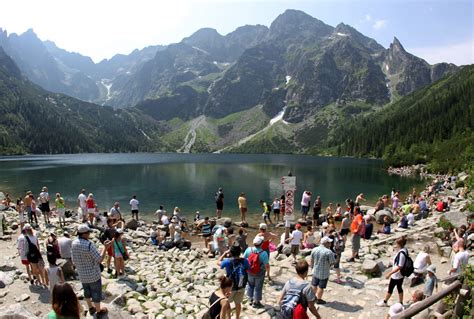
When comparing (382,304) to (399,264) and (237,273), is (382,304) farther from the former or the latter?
(237,273)

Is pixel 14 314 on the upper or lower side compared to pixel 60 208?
upper

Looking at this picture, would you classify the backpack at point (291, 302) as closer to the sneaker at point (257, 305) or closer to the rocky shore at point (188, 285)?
the rocky shore at point (188, 285)

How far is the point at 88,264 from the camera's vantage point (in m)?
10.5

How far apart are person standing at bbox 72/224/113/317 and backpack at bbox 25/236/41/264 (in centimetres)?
431

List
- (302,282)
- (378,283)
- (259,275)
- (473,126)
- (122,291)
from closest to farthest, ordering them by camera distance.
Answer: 1. (302,282)
2. (259,275)
3. (122,291)
4. (378,283)
5. (473,126)

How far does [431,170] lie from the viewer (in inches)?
3568

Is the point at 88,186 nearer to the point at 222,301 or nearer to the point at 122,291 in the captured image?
the point at 122,291

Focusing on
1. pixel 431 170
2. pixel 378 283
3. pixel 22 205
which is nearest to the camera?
pixel 378 283

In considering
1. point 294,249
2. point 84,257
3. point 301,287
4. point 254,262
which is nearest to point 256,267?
point 254,262

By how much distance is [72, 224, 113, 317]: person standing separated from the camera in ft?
34.3

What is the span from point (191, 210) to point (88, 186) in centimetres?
3556

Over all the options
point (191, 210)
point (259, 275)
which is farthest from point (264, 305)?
point (191, 210)

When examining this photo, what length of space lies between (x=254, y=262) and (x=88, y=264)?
5607mm

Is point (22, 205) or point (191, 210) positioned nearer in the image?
point (22, 205)
